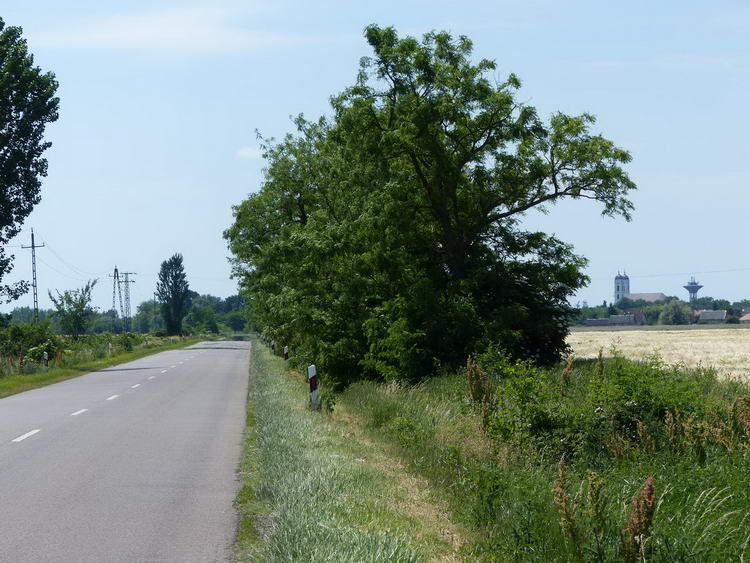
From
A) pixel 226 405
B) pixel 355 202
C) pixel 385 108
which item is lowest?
pixel 226 405

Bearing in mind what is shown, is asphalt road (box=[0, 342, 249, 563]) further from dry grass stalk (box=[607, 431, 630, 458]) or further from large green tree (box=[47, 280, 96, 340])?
large green tree (box=[47, 280, 96, 340])

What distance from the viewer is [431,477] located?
11008 millimetres

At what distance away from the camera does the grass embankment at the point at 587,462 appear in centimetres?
708

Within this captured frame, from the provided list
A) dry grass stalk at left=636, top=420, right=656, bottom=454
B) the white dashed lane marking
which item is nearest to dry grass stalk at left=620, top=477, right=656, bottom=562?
dry grass stalk at left=636, top=420, right=656, bottom=454

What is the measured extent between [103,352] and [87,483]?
169ft

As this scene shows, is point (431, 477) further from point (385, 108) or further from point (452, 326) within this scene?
point (385, 108)

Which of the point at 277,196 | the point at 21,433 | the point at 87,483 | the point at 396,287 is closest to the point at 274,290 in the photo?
the point at 277,196

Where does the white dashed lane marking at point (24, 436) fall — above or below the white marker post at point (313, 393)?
below

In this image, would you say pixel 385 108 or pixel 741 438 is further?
pixel 385 108

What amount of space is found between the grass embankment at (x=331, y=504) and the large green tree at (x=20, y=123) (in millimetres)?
37883

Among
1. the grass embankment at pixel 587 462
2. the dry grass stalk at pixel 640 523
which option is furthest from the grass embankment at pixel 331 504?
the dry grass stalk at pixel 640 523

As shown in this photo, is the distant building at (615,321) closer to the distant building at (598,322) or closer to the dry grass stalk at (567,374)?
the distant building at (598,322)

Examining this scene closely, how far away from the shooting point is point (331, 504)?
8.98m

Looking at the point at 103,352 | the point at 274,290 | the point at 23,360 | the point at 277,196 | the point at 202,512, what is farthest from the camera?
the point at 103,352
